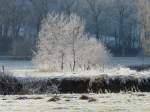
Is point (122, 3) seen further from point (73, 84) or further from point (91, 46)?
point (73, 84)

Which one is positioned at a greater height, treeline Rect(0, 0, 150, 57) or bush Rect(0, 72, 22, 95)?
treeline Rect(0, 0, 150, 57)

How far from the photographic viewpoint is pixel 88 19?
103062 mm

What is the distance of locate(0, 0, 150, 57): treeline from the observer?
96812 millimetres

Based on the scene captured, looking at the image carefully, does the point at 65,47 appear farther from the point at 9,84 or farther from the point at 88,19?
the point at 88,19

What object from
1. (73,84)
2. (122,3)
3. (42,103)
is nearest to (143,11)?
(122,3)

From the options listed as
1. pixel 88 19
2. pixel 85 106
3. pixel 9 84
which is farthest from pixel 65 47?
pixel 88 19

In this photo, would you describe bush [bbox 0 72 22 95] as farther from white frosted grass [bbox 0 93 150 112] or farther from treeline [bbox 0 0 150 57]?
treeline [bbox 0 0 150 57]

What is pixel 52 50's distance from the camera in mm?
54406

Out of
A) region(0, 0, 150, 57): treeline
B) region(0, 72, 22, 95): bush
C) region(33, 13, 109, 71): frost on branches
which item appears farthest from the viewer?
region(0, 0, 150, 57): treeline

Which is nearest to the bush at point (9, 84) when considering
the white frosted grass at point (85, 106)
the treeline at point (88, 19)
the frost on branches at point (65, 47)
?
the white frosted grass at point (85, 106)

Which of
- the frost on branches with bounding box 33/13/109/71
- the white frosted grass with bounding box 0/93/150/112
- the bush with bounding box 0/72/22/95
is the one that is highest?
the frost on branches with bounding box 33/13/109/71

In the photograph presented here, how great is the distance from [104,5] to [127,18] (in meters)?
5.28

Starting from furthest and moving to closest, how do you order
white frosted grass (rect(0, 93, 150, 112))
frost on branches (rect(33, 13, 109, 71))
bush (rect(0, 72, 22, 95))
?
frost on branches (rect(33, 13, 109, 71)) → bush (rect(0, 72, 22, 95)) → white frosted grass (rect(0, 93, 150, 112))

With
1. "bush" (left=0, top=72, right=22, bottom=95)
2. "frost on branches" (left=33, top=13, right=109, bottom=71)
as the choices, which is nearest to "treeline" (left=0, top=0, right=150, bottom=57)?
"frost on branches" (left=33, top=13, right=109, bottom=71)
